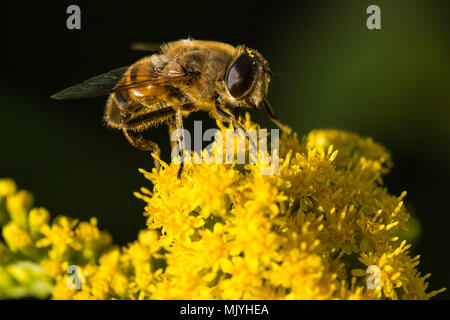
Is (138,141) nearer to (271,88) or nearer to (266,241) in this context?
(266,241)

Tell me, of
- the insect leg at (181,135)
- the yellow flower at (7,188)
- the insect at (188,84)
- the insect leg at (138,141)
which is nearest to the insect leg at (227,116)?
the insect at (188,84)

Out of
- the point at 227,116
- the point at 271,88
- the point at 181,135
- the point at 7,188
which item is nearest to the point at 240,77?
the point at 227,116

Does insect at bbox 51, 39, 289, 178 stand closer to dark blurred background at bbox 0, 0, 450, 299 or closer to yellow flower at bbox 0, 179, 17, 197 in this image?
yellow flower at bbox 0, 179, 17, 197

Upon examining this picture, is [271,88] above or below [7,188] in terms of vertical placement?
above

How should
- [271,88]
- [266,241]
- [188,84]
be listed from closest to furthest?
[266,241] < [188,84] < [271,88]

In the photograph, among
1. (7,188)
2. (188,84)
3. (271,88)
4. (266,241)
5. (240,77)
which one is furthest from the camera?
(271,88)

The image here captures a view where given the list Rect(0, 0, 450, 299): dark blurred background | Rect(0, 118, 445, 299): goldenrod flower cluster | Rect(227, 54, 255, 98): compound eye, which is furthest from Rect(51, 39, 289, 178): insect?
Answer: Rect(0, 0, 450, 299): dark blurred background

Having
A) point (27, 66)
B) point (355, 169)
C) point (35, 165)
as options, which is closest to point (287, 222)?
point (355, 169)
